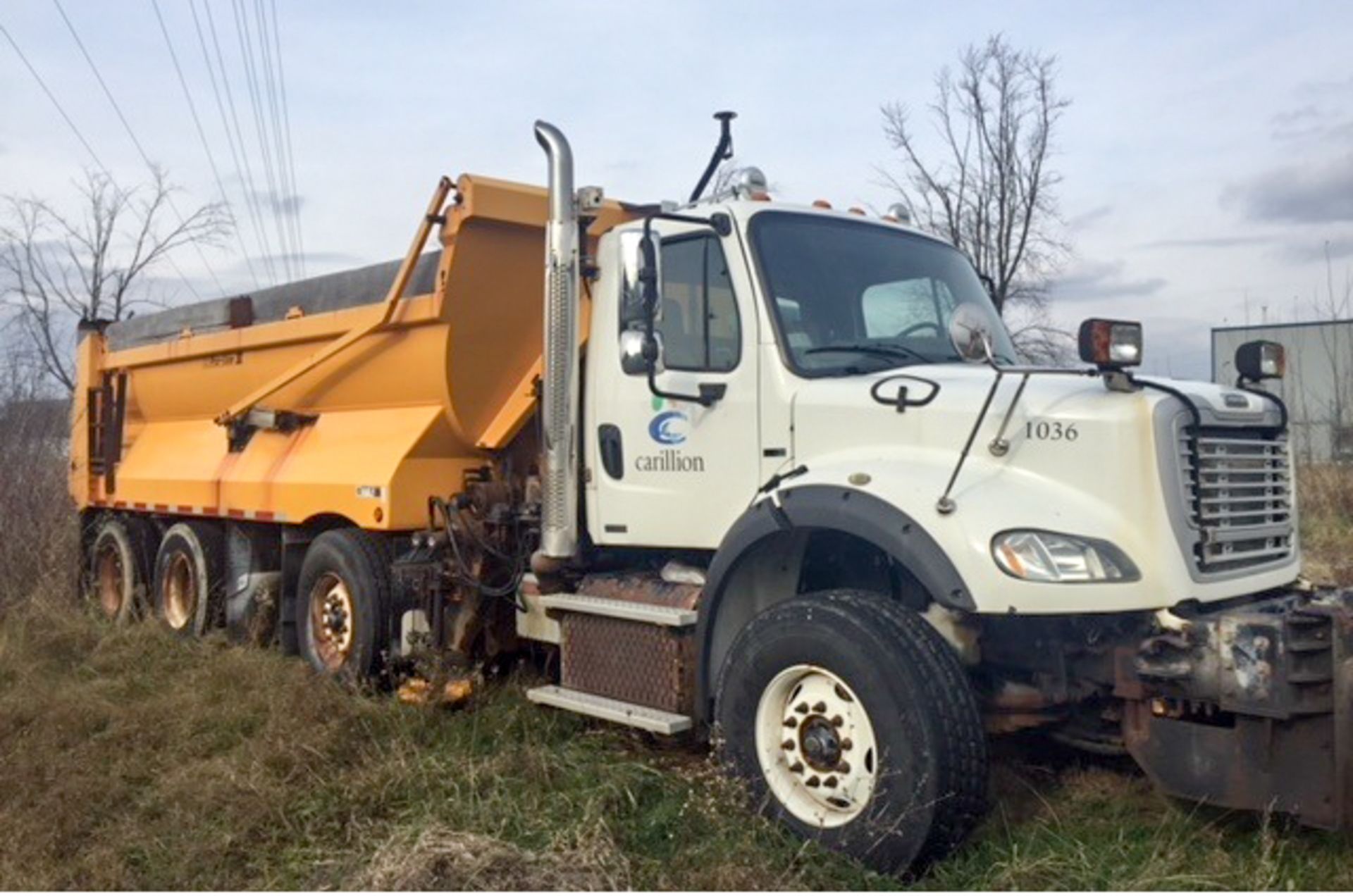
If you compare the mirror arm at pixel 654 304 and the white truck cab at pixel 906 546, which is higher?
the mirror arm at pixel 654 304

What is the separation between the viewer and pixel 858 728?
4531mm

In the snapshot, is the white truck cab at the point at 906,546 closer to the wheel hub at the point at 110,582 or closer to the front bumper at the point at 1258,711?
the front bumper at the point at 1258,711

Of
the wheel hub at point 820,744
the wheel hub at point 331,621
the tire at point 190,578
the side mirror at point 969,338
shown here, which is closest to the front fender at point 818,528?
the wheel hub at point 820,744

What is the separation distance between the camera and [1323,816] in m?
3.95

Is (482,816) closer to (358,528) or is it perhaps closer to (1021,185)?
(358,528)

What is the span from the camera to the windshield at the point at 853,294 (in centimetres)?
545

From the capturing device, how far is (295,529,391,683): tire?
23.6 feet

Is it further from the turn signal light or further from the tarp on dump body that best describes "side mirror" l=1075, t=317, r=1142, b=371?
the tarp on dump body

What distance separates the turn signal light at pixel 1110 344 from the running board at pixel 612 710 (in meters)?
2.29

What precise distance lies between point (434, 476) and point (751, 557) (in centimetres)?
256

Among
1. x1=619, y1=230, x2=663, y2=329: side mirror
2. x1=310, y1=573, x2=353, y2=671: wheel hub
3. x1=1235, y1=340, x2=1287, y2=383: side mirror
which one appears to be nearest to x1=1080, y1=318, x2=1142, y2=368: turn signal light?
x1=1235, y1=340, x2=1287, y2=383: side mirror

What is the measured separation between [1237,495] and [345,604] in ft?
16.4

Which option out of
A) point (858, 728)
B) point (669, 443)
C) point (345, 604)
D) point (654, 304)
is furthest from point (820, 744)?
point (345, 604)

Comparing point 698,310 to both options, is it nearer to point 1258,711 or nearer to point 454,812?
point 454,812
